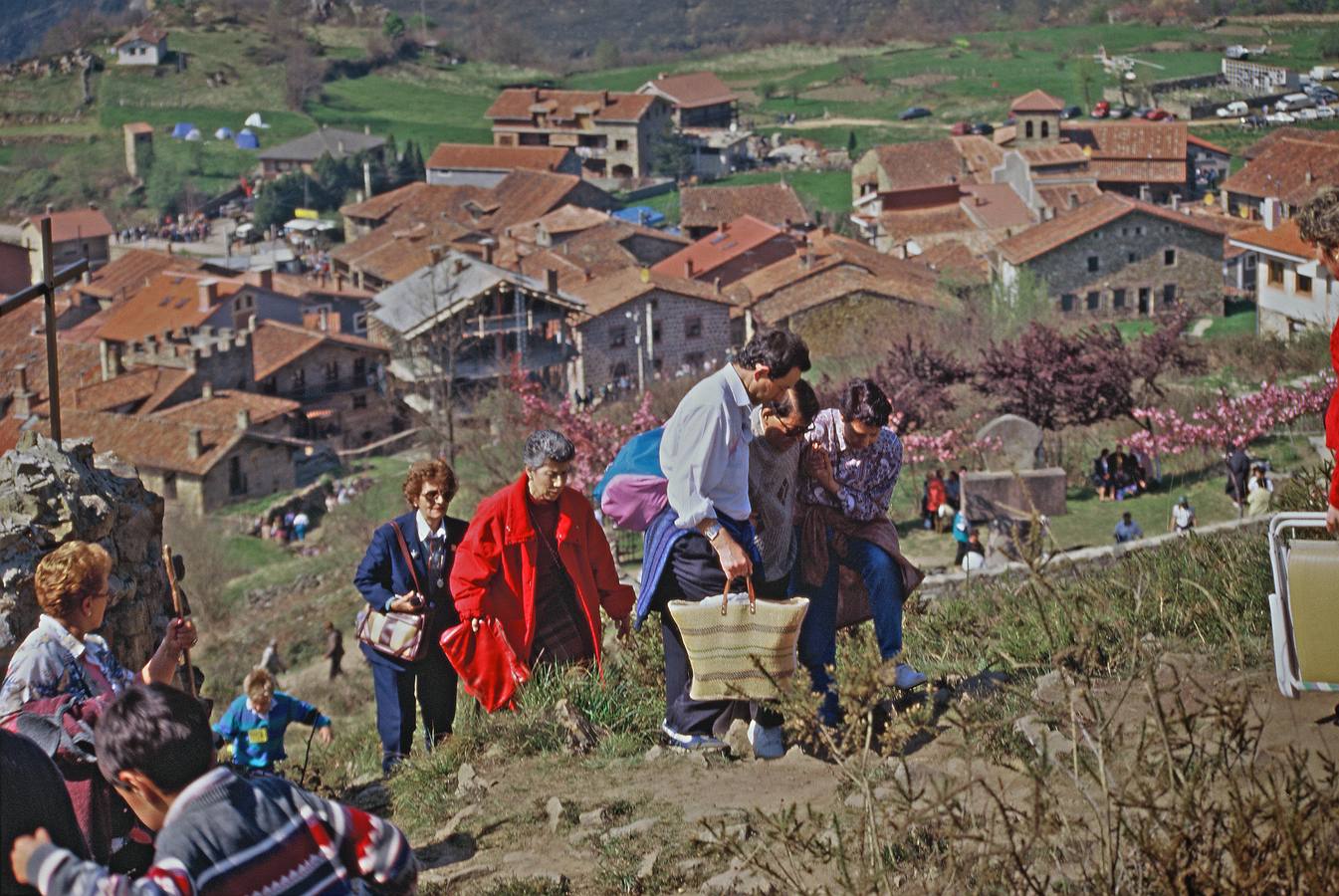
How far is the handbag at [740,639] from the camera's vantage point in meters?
5.73

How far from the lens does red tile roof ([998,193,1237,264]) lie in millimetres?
50719

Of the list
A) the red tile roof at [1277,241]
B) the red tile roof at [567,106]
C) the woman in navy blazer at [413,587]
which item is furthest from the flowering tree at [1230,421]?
the red tile roof at [567,106]

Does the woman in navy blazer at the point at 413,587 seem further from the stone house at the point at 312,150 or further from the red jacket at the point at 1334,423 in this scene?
the stone house at the point at 312,150

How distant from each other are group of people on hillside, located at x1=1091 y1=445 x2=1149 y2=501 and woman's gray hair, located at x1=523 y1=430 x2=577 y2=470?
14832 mm

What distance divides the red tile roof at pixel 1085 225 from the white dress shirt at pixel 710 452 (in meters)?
46.1

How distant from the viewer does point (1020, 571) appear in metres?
12.3

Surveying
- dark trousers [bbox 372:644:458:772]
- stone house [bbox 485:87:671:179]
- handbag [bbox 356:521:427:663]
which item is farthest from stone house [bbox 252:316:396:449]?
handbag [bbox 356:521:427:663]

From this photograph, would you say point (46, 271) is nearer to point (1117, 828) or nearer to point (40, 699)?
point (40, 699)

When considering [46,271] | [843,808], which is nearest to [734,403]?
[843,808]

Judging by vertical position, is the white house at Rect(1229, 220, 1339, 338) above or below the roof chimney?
above

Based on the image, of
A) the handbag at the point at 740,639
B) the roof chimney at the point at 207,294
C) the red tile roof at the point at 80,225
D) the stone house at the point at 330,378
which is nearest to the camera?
the handbag at the point at 740,639

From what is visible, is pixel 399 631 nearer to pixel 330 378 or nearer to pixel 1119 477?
pixel 1119 477

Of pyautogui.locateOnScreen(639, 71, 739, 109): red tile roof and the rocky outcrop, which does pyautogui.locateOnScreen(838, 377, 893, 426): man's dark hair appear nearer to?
the rocky outcrop

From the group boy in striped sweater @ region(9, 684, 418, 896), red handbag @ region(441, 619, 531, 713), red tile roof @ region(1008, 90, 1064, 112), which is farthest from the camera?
red tile roof @ region(1008, 90, 1064, 112)
